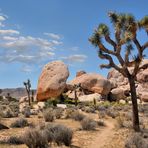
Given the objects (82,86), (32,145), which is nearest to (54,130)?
(32,145)

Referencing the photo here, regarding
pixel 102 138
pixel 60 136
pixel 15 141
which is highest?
pixel 60 136

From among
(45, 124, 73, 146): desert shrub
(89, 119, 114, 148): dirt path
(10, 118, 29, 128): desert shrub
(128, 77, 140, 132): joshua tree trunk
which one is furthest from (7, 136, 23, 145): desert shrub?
(128, 77, 140, 132): joshua tree trunk

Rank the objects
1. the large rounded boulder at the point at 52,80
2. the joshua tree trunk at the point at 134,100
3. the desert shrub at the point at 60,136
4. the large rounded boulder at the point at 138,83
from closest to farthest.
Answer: the desert shrub at the point at 60,136 < the joshua tree trunk at the point at 134,100 < the large rounded boulder at the point at 52,80 < the large rounded boulder at the point at 138,83

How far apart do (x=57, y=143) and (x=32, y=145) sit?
4.34 feet

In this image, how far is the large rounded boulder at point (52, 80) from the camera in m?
41.2

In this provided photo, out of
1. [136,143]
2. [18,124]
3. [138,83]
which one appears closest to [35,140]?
[136,143]

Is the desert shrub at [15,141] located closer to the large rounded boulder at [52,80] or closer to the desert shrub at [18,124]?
the desert shrub at [18,124]

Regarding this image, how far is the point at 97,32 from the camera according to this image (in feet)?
56.3

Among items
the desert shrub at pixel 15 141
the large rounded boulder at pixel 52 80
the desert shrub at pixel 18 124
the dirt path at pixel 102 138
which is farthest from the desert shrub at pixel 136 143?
the large rounded boulder at pixel 52 80

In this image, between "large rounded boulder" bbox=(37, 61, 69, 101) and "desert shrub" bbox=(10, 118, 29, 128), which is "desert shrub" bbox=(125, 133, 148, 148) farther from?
"large rounded boulder" bbox=(37, 61, 69, 101)

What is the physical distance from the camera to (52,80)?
4150cm

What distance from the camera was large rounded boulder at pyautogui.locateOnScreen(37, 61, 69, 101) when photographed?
135ft

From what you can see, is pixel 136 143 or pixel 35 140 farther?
pixel 136 143

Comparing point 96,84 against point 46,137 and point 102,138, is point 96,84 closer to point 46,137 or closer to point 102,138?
point 102,138
